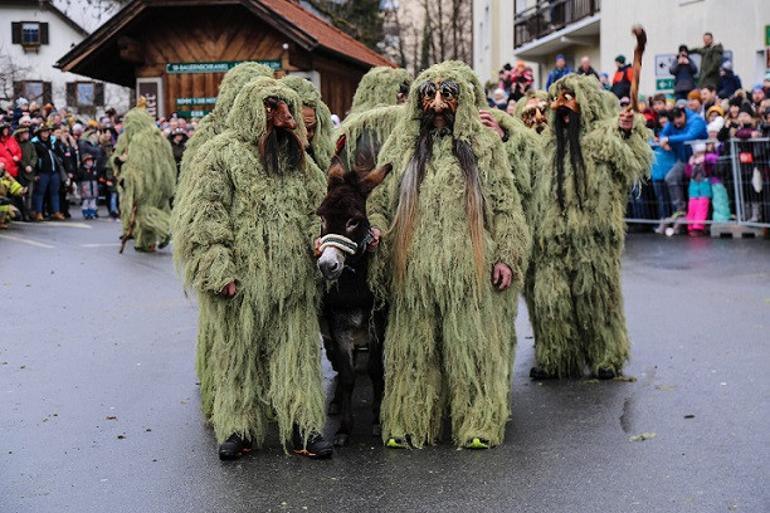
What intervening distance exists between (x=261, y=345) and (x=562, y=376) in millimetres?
2891

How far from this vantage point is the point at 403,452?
21.6 feet

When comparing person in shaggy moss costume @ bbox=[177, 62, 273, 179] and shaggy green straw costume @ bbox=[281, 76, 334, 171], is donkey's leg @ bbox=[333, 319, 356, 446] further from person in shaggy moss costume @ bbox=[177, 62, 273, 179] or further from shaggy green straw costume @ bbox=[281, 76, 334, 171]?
person in shaggy moss costume @ bbox=[177, 62, 273, 179]

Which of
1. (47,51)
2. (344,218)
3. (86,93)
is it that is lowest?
(344,218)

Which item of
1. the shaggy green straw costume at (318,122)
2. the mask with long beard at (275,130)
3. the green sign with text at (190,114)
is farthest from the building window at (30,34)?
the mask with long beard at (275,130)

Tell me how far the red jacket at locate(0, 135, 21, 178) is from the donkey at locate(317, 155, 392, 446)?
16389mm

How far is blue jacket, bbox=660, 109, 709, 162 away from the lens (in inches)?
713

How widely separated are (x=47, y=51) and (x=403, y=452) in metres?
63.2

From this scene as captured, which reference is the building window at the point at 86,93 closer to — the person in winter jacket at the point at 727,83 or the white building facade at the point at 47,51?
the white building facade at the point at 47,51

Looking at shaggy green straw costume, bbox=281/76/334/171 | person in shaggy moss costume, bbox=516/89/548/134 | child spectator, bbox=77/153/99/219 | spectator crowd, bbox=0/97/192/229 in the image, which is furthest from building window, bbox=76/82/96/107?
shaggy green straw costume, bbox=281/76/334/171

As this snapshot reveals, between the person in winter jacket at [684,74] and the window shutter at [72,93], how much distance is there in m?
47.1

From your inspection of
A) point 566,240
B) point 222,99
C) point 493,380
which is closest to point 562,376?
point 566,240

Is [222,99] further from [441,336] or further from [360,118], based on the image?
[441,336]

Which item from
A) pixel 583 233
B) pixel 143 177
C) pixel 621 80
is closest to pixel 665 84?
pixel 621 80

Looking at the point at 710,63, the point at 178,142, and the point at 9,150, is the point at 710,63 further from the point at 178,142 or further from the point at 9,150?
the point at 9,150
